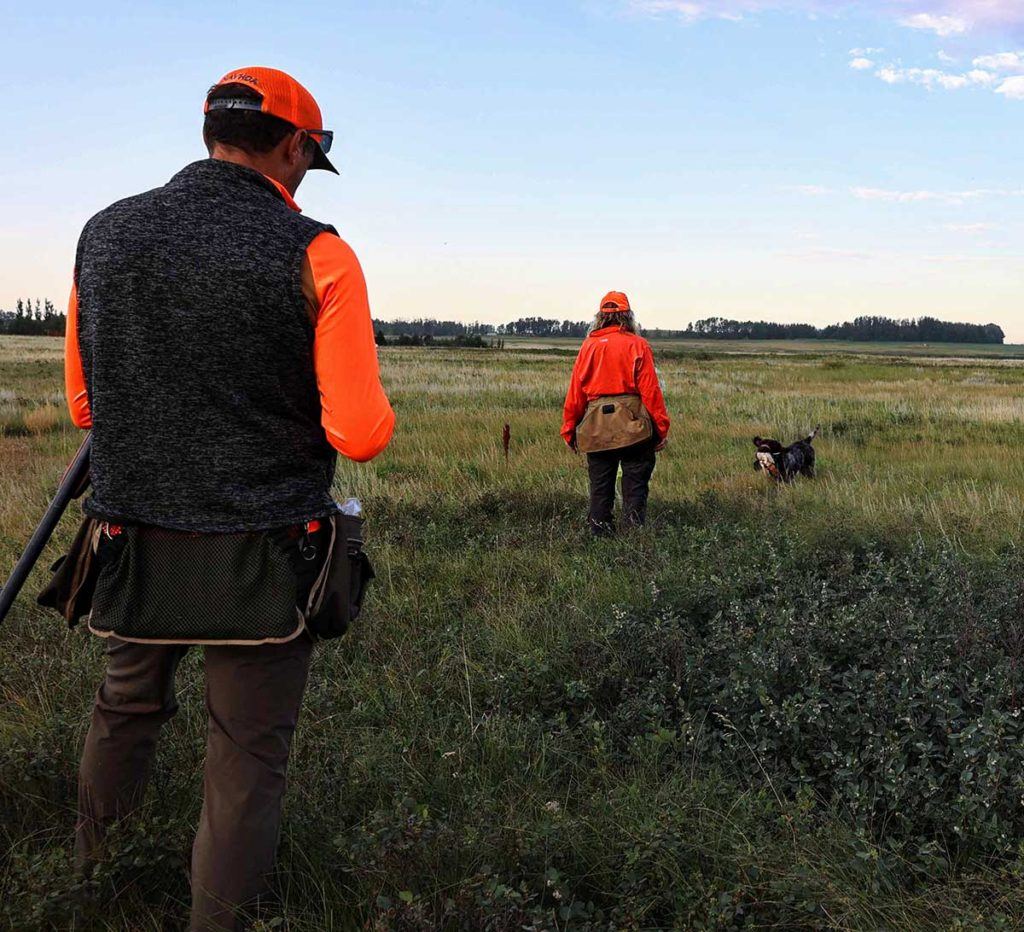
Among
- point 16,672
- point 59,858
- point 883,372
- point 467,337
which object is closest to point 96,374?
point 59,858

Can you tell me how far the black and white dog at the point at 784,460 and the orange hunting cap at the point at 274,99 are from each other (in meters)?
7.61

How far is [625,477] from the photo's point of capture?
23.2ft

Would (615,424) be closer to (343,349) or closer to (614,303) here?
(614,303)

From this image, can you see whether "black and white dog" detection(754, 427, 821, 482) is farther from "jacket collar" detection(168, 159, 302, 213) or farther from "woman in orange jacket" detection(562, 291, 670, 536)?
"jacket collar" detection(168, 159, 302, 213)

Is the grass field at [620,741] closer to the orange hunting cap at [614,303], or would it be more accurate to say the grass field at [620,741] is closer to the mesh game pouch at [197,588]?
the mesh game pouch at [197,588]

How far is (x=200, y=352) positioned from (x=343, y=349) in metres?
0.34

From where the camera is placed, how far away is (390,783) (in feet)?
10.3

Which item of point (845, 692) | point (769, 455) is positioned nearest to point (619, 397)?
point (769, 455)

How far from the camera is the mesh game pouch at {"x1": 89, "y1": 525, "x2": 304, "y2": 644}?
2.20 meters

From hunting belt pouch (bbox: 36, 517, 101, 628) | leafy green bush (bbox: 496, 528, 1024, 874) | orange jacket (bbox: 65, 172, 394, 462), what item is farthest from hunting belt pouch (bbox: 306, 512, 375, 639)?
leafy green bush (bbox: 496, 528, 1024, 874)

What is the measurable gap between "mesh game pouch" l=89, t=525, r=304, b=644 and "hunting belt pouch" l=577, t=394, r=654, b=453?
4843mm

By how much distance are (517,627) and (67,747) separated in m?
2.06

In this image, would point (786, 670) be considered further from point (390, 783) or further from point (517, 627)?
point (390, 783)

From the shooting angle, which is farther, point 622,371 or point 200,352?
point 622,371
